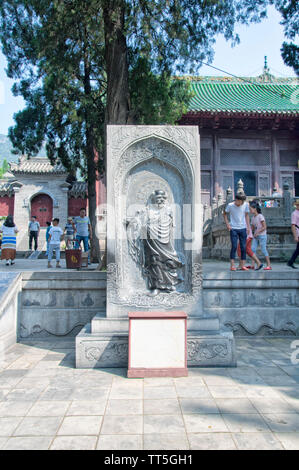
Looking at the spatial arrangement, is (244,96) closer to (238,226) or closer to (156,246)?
(238,226)

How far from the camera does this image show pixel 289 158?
1766cm

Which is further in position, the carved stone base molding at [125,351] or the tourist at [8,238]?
the tourist at [8,238]

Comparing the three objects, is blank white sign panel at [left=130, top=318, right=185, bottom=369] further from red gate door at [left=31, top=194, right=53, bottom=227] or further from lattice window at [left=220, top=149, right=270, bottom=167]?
red gate door at [left=31, top=194, right=53, bottom=227]

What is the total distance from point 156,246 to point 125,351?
4.88ft

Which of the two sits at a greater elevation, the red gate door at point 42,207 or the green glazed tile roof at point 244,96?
the green glazed tile roof at point 244,96

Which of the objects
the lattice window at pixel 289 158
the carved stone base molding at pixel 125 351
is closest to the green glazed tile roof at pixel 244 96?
the lattice window at pixel 289 158

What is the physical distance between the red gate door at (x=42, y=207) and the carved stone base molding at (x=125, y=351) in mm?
19990

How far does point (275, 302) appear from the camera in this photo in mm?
5953

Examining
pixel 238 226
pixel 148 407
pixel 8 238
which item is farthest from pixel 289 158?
pixel 148 407

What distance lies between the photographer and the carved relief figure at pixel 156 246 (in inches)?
198

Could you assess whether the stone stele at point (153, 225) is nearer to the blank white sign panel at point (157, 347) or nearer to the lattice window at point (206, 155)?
the blank white sign panel at point (157, 347)

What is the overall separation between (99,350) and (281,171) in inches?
619

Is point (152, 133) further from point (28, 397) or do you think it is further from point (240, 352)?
point (28, 397)

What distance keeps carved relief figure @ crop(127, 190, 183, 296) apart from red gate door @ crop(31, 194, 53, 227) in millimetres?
19313
